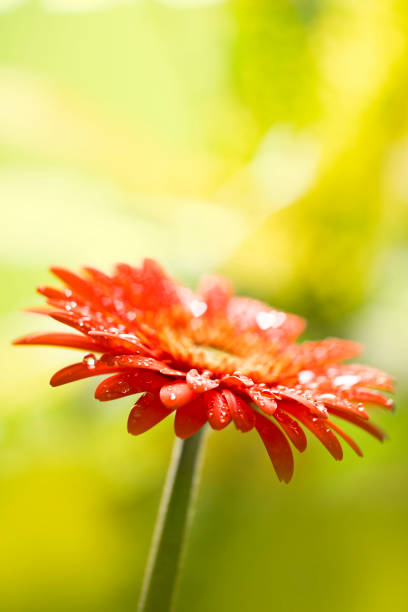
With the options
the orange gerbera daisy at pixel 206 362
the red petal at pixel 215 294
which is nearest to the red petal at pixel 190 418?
the orange gerbera daisy at pixel 206 362

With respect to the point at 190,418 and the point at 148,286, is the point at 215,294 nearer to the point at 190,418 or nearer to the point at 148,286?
the point at 148,286

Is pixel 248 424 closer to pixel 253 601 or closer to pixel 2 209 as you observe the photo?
pixel 253 601

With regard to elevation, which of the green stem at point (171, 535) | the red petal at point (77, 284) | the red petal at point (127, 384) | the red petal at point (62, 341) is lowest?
the green stem at point (171, 535)

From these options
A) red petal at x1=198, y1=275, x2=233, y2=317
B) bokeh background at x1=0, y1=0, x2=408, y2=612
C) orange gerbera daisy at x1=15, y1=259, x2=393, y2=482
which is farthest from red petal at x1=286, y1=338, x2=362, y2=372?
bokeh background at x1=0, y1=0, x2=408, y2=612

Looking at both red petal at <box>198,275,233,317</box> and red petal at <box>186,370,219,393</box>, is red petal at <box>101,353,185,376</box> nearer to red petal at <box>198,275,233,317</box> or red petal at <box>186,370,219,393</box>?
red petal at <box>186,370,219,393</box>

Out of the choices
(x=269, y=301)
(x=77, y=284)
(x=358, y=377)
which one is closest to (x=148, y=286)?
(x=77, y=284)

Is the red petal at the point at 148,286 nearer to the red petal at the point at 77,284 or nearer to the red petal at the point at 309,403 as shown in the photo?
the red petal at the point at 77,284

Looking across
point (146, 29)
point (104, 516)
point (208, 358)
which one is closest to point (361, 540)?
point (104, 516)
